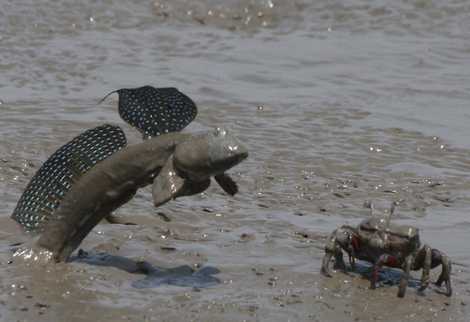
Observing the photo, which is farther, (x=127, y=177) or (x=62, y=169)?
(x=62, y=169)

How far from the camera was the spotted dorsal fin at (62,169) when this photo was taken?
560cm

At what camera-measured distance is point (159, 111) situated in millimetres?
5488

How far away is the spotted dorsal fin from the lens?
560 cm

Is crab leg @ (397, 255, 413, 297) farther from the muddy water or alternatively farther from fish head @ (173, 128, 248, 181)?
fish head @ (173, 128, 248, 181)

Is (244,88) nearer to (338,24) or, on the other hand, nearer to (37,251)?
(338,24)

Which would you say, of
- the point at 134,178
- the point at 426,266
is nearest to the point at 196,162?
the point at 134,178

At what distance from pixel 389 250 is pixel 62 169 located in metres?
1.43

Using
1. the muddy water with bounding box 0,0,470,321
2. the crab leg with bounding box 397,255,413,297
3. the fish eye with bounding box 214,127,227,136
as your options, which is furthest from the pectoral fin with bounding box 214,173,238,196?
the crab leg with bounding box 397,255,413,297

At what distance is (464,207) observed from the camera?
7.27 meters

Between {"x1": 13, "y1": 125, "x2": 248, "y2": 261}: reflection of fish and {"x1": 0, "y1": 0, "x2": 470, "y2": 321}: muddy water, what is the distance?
0.62ft

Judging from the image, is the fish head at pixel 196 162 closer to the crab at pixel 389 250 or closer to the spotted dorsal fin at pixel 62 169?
the spotted dorsal fin at pixel 62 169

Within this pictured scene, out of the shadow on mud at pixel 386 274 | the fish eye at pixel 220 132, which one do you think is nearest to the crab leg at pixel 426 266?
the shadow on mud at pixel 386 274


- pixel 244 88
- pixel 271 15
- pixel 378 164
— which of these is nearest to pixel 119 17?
pixel 271 15

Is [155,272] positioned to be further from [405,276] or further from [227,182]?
[405,276]
